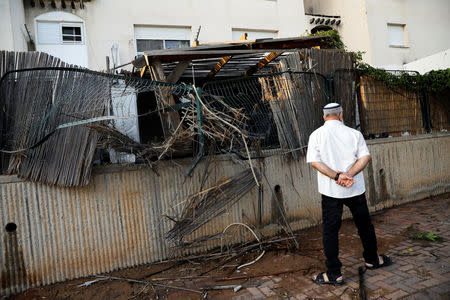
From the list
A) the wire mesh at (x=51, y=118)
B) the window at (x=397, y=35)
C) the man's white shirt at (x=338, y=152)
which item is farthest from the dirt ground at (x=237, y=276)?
the window at (x=397, y=35)

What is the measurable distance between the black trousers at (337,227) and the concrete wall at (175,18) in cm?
898

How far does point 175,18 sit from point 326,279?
10.1 meters

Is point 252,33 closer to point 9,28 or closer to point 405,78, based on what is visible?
point 405,78

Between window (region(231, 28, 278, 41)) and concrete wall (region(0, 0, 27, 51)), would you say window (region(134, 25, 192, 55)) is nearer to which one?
window (region(231, 28, 278, 41))

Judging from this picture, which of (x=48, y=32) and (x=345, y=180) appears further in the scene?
(x=48, y=32)

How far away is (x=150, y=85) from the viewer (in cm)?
393

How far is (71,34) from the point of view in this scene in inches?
378

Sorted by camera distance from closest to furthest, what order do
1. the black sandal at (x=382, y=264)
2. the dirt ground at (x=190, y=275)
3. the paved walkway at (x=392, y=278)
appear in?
1. the paved walkway at (x=392, y=278)
2. the dirt ground at (x=190, y=275)
3. the black sandal at (x=382, y=264)

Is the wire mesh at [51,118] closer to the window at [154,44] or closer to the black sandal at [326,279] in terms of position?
the black sandal at [326,279]

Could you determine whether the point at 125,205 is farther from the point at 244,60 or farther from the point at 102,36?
the point at 102,36

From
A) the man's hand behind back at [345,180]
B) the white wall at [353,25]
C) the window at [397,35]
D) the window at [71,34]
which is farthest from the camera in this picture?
the window at [397,35]

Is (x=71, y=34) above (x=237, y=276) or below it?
above

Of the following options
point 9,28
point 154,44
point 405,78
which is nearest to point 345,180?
point 405,78

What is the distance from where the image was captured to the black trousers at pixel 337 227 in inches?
125
